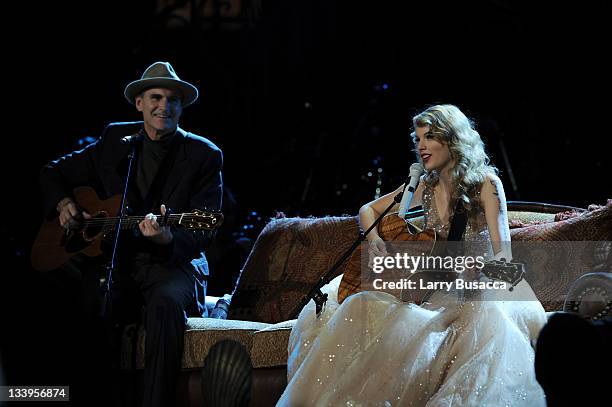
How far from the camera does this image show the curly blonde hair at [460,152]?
4.18 m

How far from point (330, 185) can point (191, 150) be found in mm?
2385

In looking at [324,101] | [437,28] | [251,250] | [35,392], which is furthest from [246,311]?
[437,28]

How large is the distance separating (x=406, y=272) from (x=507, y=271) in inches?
21.4

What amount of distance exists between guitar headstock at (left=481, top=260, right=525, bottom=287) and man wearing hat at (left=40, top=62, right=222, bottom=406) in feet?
5.71

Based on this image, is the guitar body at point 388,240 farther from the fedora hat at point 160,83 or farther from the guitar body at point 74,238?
the fedora hat at point 160,83

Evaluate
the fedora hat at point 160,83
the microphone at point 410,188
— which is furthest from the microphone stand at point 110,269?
the microphone at point 410,188

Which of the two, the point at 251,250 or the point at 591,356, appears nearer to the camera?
the point at 591,356

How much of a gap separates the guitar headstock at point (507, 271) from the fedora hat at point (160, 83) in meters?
2.30

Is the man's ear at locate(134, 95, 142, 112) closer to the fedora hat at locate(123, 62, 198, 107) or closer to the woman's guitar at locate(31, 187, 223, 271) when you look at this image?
the fedora hat at locate(123, 62, 198, 107)

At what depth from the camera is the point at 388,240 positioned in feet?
13.3

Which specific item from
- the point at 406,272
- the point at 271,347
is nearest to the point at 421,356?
the point at 406,272

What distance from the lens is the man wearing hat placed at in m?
4.30

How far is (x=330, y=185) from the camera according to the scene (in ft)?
23.2

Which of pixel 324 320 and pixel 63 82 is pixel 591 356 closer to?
pixel 324 320
